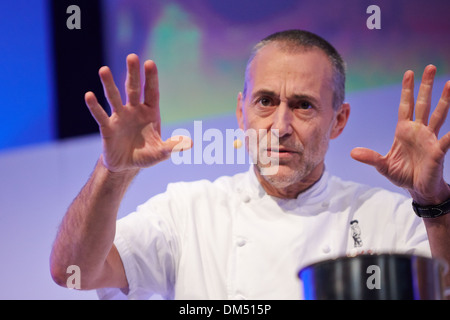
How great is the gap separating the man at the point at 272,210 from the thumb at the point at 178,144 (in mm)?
61

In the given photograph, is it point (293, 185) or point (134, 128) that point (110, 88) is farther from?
point (293, 185)

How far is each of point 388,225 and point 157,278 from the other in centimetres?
70

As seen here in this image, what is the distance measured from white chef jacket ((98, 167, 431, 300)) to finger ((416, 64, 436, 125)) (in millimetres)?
404

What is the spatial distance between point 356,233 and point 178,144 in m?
0.70

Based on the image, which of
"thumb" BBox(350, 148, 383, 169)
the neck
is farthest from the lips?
"thumb" BBox(350, 148, 383, 169)

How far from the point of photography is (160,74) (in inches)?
82.7

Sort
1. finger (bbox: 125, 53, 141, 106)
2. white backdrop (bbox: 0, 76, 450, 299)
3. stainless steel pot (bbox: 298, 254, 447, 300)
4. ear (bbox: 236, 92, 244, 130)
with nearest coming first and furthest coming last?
1. stainless steel pot (bbox: 298, 254, 447, 300)
2. finger (bbox: 125, 53, 141, 106)
3. ear (bbox: 236, 92, 244, 130)
4. white backdrop (bbox: 0, 76, 450, 299)

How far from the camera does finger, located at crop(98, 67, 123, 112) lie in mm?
1231

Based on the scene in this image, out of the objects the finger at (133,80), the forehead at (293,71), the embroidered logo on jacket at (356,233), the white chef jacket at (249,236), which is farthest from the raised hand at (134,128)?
the embroidered logo on jacket at (356,233)

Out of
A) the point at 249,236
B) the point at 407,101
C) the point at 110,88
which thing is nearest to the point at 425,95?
the point at 407,101

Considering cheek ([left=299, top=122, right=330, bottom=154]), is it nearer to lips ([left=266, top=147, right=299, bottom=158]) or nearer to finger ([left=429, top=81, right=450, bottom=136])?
lips ([left=266, top=147, right=299, bottom=158])
